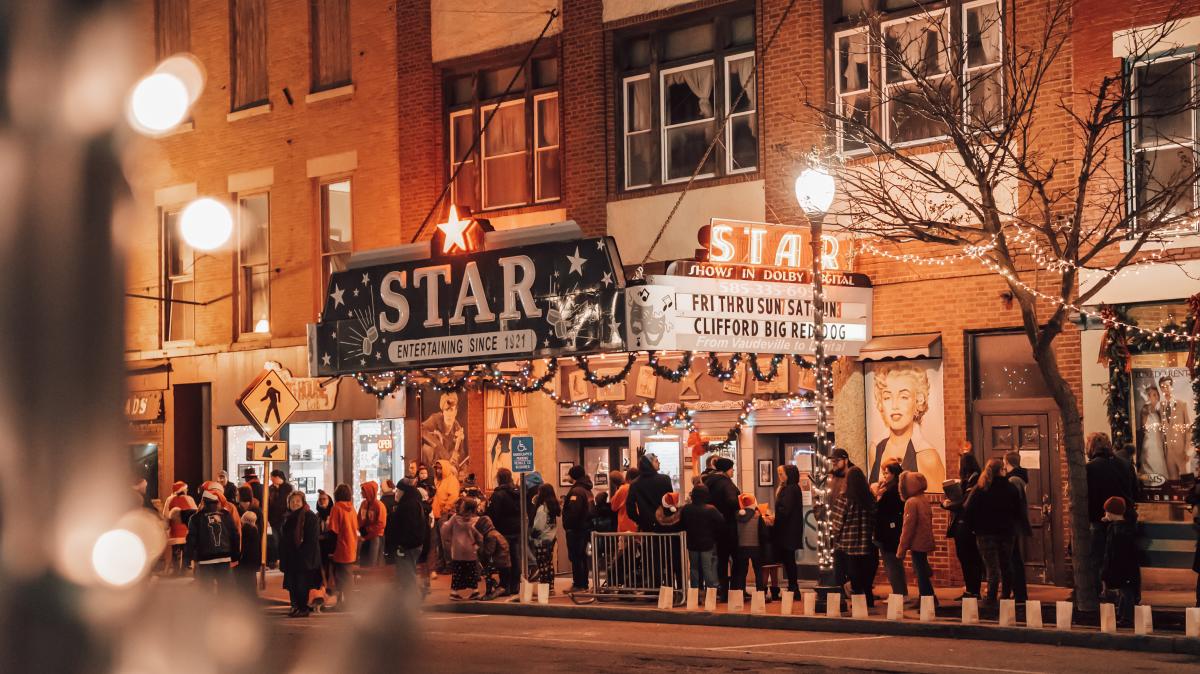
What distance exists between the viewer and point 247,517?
20.1 meters

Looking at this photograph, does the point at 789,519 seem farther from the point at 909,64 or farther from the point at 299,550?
the point at 299,550

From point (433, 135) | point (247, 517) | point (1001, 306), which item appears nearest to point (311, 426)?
point (433, 135)

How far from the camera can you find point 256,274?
96.7 feet

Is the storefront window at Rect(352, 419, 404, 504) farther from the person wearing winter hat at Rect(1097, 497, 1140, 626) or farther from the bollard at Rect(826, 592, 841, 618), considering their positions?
the person wearing winter hat at Rect(1097, 497, 1140, 626)

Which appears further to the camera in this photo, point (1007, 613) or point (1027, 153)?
point (1027, 153)

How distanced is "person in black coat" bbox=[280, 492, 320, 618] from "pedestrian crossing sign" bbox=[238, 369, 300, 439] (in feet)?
8.81

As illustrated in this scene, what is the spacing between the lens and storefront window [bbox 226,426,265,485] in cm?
2939

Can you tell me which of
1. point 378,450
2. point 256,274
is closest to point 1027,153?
point 378,450

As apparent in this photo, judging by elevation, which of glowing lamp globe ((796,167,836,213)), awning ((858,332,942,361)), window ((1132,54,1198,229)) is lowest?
awning ((858,332,942,361))

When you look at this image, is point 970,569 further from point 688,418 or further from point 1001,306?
point 688,418

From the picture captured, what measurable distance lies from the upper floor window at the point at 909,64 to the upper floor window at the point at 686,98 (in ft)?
5.53

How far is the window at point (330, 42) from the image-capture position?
28250 mm

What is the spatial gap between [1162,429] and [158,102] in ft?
58.4

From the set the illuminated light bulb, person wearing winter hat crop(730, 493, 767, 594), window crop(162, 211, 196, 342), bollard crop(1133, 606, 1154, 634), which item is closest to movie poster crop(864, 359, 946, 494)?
person wearing winter hat crop(730, 493, 767, 594)
